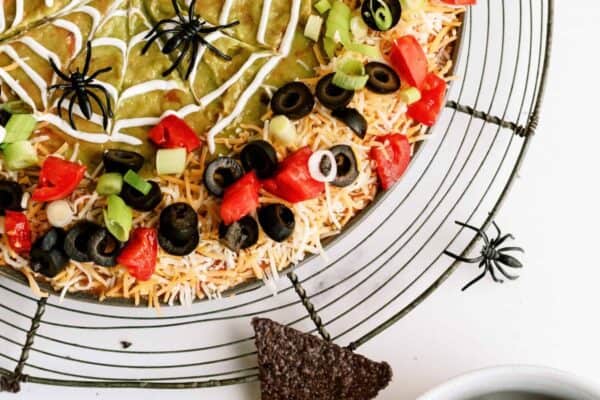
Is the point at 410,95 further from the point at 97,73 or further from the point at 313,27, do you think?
the point at 97,73

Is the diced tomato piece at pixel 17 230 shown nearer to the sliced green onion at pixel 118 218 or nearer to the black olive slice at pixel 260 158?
the sliced green onion at pixel 118 218

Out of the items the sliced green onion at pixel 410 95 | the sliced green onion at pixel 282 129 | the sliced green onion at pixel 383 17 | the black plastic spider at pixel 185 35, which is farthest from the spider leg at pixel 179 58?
the sliced green onion at pixel 410 95

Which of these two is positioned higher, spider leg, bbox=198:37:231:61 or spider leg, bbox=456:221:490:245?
spider leg, bbox=198:37:231:61

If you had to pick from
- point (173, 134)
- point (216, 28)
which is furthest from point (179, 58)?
point (173, 134)

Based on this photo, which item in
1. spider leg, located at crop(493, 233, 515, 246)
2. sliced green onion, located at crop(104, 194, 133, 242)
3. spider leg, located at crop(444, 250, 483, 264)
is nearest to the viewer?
sliced green onion, located at crop(104, 194, 133, 242)

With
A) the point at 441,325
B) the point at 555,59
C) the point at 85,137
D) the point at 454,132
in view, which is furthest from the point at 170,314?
the point at 555,59

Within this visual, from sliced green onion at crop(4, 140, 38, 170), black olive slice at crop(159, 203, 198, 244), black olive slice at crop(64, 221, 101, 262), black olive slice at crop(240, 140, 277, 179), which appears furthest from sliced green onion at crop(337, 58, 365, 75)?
sliced green onion at crop(4, 140, 38, 170)

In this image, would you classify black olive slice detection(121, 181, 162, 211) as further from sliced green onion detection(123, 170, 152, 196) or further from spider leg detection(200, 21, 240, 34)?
spider leg detection(200, 21, 240, 34)
